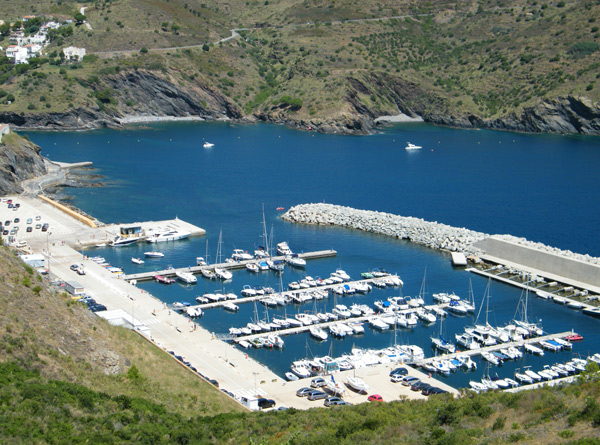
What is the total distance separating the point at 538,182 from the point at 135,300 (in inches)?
2796

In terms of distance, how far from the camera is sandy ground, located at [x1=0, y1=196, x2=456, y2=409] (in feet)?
142

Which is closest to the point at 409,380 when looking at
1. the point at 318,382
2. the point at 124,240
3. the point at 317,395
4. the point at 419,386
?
the point at 419,386

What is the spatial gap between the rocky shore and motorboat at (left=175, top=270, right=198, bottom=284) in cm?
2263

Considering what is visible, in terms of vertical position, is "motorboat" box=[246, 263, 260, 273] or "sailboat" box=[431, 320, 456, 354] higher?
"sailboat" box=[431, 320, 456, 354]

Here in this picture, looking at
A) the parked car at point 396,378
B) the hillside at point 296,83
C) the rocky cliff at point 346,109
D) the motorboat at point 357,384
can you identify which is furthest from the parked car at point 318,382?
the rocky cliff at point 346,109

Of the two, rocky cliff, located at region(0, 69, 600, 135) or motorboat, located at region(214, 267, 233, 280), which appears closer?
motorboat, located at region(214, 267, 233, 280)

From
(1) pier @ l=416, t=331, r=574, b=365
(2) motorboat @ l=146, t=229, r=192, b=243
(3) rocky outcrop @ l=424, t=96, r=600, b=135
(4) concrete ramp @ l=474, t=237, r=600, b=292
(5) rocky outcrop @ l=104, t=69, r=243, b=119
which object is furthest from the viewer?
(5) rocky outcrop @ l=104, t=69, r=243, b=119

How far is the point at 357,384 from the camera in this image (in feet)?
143

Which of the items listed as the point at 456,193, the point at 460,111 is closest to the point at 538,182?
the point at 456,193

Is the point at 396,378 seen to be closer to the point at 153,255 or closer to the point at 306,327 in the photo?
the point at 306,327

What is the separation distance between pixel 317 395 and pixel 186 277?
24.2 meters

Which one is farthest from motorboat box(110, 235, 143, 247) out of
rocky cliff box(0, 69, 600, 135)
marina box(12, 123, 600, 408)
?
rocky cliff box(0, 69, 600, 135)

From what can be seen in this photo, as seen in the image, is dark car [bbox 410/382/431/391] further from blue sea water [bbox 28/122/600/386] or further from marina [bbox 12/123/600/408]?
blue sea water [bbox 28/122/600/386]

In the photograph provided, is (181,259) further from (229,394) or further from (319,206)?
(229,394)
